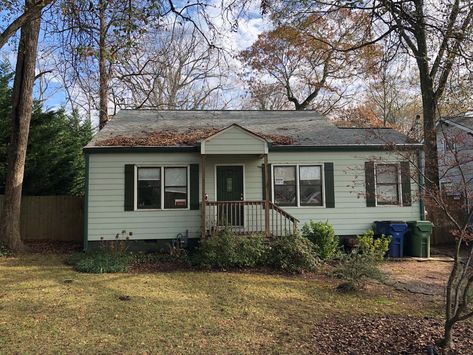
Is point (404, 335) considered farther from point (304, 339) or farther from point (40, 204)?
point (40, 204)

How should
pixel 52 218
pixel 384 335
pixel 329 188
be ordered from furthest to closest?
pixel 52 218, pixel 329 188, pixel 384 335

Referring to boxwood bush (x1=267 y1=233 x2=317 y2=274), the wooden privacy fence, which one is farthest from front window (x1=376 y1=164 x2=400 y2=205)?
the wooden privacy fence

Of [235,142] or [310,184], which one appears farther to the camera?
[310,184]

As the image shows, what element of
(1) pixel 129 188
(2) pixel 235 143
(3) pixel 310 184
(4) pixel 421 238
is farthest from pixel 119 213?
(4) pixel 421 238

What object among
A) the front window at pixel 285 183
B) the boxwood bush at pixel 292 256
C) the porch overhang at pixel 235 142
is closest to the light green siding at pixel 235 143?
the porch overhang at pixel 235 142

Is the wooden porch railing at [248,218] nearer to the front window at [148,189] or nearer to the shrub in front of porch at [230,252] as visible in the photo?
the shrub in front of porch at [230,252]

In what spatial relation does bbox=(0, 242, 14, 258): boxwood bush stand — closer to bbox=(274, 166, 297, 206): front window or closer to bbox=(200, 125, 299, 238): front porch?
bbox=(200, 125, 299, 238): front porch

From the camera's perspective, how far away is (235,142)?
1016 centimetres

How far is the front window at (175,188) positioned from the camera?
1086 cm

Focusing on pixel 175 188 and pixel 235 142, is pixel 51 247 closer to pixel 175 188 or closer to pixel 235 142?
pixel 175 188

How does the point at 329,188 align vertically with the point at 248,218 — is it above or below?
above

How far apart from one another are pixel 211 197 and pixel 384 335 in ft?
22.9

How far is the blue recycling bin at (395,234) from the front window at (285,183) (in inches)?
108

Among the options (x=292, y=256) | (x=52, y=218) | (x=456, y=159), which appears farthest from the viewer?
(x=52, y=218)
